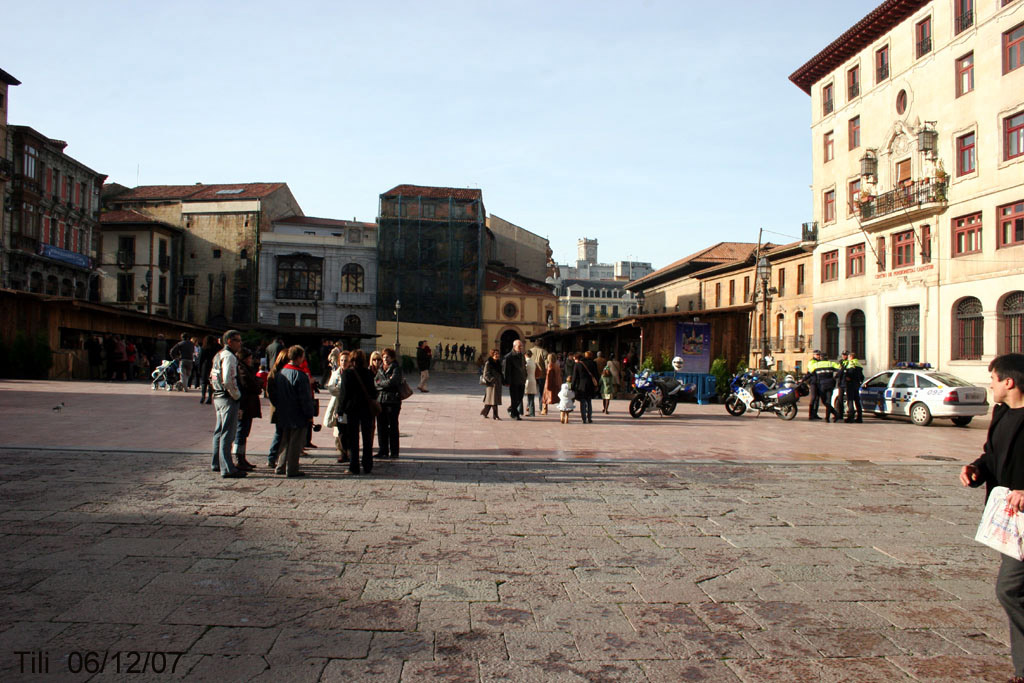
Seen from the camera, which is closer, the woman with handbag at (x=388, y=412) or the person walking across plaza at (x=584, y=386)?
the woman with handbag at (x=388, y=412)

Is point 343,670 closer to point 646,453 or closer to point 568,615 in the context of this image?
point 568,615

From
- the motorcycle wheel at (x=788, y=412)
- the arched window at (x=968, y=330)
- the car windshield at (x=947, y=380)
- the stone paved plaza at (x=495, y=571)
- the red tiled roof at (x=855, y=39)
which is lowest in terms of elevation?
the stone paved plaza at (x=495, y=571)

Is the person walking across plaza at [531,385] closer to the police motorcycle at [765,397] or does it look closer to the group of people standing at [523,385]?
the group of people standing at [523,385]

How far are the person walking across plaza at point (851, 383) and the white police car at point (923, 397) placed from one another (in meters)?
1.12

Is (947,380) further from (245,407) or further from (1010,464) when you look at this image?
(1010,464)

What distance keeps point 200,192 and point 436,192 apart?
18.6m

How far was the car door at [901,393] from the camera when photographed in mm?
19172

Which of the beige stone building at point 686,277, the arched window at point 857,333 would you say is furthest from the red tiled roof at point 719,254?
the arched window at point 857,333

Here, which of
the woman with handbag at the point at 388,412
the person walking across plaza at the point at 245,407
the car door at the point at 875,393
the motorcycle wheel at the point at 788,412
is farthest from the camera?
the car door at the point at 875,393

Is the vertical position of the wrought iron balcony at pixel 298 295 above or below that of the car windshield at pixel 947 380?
above

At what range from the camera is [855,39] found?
34.9m

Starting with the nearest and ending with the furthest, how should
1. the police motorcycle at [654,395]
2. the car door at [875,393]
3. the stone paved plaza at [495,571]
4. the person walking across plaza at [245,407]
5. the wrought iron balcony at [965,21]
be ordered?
the stone paved plaza at [495,571] < the person walking across plaza at [245,407] < the police motorcycle at [654,395] < the car door at [875,393] < the wrought iron balcony at [965,21]

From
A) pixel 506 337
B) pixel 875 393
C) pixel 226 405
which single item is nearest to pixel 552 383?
pixel 875 393

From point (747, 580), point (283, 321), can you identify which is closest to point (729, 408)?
point (747, 580)
